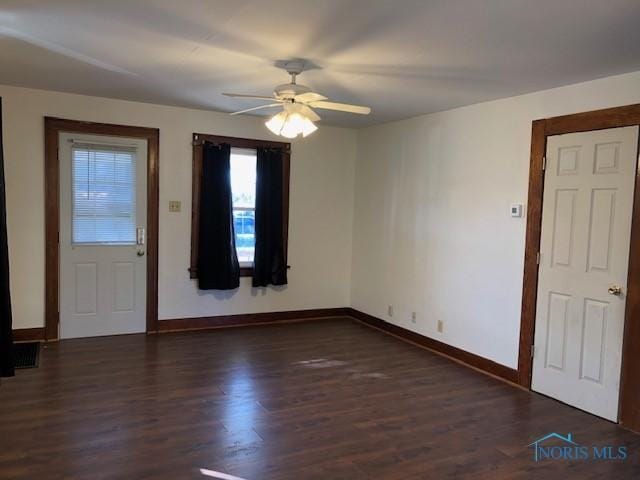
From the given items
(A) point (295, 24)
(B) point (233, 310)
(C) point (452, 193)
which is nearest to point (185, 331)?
(B) point (233, 310)

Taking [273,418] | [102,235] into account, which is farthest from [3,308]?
[273,418]

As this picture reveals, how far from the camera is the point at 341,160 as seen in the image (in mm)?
6273

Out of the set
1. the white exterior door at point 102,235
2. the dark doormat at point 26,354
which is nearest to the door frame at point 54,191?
the white exterior door at point 102,235

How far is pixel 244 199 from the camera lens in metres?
5.73

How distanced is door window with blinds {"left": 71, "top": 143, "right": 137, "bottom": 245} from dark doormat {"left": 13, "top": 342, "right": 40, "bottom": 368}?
1.07 meters

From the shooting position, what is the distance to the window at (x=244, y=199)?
18.6ft

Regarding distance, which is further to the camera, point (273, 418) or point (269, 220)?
point (269, 220)

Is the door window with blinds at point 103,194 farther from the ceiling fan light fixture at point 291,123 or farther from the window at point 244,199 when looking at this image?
the ceiling fan light fixture at point 291,123

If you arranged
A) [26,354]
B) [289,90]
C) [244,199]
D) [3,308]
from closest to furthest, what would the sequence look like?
[289,90] → [3,308] → [26,354] → [244,199]

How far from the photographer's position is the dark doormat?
4.13m

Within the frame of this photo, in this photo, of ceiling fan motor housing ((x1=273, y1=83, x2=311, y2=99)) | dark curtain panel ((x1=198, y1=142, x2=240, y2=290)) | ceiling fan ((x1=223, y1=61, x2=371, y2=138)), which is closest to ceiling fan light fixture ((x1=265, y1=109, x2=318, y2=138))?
ceiling fan ((x1=223, y1=61, x2=371, y2=138))

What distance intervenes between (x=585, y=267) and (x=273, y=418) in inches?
97.4

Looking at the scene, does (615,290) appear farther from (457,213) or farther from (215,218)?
(215,218)

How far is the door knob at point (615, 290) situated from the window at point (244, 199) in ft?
12.1
